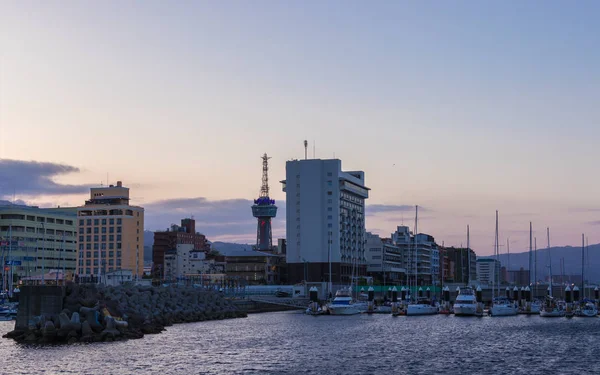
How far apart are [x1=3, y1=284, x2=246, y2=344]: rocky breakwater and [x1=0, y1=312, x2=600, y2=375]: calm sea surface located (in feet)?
7.76

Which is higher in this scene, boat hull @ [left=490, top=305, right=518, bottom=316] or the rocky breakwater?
the rocky breakwater

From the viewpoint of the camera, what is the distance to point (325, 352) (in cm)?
8012

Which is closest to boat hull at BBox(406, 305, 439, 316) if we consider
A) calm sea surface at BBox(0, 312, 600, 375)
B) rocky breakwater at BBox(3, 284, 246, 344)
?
calm sea surface at BBox(0, 312, 600, 375)

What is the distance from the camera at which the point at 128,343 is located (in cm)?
8412

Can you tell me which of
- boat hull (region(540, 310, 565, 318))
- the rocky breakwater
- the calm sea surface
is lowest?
boat hull (region(540, 310, 565, 318))

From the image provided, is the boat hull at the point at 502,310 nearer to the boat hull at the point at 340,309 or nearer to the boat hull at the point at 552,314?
the boat hull at the point at 552,314

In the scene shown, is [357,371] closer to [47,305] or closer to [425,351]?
[425,351]

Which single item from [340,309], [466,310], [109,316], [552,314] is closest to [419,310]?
[466,310]

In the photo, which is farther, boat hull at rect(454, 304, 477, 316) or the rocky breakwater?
boat hull at rect(454, 304, 477, 316)

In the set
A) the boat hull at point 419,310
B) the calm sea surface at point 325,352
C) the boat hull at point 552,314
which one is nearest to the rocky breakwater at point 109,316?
the calm sea surface at point 325,352

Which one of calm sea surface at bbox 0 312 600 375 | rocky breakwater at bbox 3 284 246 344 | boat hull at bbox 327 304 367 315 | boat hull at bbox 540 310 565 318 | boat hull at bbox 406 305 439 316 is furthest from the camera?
boat hull at bbox 327 304 367 315

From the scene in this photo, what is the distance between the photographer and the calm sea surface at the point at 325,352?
67375 mm

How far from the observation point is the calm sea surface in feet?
221

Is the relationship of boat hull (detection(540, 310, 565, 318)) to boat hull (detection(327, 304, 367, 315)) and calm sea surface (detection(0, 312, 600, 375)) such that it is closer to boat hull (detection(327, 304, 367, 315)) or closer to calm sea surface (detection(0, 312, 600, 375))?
calm sea surface (detection(0, 312, 600, 375))
